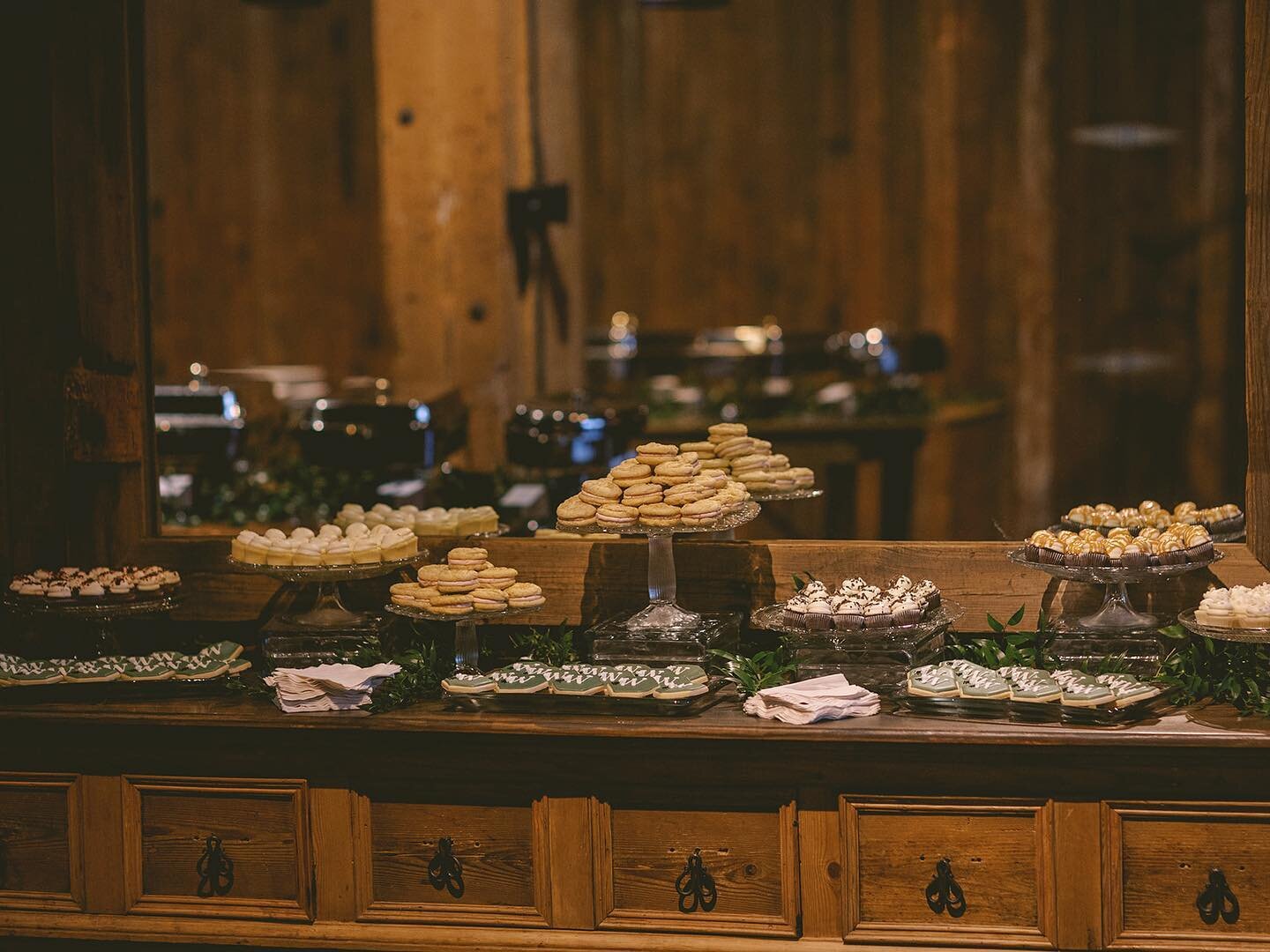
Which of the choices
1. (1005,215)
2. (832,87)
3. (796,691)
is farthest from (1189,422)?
(796,691)

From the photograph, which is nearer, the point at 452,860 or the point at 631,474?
the point at 452,860

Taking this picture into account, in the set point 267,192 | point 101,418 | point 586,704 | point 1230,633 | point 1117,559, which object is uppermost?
point 267,192

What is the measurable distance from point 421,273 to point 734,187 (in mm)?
4252

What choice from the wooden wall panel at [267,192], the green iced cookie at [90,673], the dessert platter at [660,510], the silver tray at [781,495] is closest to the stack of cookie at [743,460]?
the silver tray at [781,495]

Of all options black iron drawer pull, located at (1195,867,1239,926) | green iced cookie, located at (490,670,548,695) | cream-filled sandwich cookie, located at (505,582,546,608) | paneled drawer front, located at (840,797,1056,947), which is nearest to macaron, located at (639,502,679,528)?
cream-filled sandwich cookie, located at (505,582,546,608)

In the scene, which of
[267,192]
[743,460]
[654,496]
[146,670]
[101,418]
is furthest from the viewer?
[267,192]

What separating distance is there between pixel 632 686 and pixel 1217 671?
105 centimetres

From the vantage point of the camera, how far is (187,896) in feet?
8.25

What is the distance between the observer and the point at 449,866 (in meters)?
2.43

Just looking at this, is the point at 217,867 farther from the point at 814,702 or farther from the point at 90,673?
the point at 814,702

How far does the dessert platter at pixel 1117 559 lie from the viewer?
244cm

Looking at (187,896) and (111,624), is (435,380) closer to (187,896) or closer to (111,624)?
(111,624)

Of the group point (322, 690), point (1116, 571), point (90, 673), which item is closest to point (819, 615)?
point (1116, 571)

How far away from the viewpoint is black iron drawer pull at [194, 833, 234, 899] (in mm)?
2498
